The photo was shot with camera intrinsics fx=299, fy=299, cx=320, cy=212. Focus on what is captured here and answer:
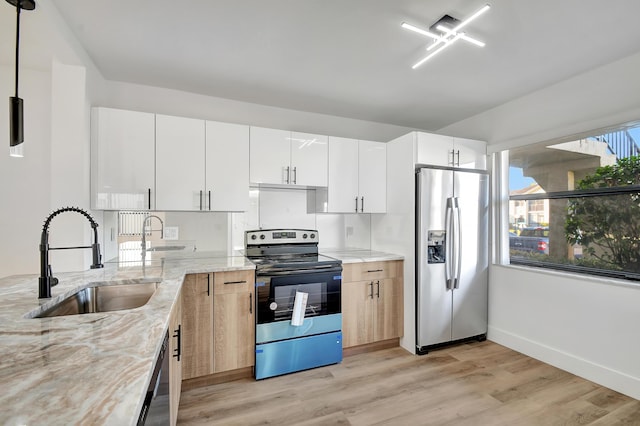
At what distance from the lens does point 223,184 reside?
2.72 meters

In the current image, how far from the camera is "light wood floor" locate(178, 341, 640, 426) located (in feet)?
6.48

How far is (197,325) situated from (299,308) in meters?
0.80

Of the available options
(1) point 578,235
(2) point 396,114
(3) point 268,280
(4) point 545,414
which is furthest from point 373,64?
(4) point 545,414

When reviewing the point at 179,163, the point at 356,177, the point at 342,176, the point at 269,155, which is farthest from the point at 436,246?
the point at 179,163

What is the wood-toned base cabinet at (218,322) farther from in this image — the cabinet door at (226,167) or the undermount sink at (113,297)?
the cabinet door at (226,167)

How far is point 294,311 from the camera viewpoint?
252 cm

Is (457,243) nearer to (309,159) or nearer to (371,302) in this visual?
(371,302)

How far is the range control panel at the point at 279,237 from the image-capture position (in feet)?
9.39

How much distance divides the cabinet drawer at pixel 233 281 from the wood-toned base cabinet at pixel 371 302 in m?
0.88

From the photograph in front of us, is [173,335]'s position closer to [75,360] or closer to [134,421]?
[75,360]

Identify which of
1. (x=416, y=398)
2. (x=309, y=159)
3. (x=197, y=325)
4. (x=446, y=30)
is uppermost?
(x=446, y=30)

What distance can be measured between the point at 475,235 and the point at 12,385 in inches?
134

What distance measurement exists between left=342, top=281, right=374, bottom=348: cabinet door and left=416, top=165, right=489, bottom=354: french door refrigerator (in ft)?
1.55

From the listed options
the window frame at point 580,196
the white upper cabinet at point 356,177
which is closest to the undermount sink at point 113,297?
the white upper cabinet at point 356,177
